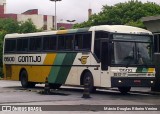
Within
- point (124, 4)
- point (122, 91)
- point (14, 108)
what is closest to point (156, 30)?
point (122, 91)

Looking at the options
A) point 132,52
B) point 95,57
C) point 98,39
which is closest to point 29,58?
point 95,57

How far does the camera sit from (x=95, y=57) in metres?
21.1

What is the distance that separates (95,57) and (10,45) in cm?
965

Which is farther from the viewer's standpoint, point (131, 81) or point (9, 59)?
point (9, 59)

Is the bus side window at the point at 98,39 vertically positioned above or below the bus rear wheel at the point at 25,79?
above

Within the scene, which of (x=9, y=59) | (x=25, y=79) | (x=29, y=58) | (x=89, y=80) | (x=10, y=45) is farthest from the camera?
(x=10, y=45)

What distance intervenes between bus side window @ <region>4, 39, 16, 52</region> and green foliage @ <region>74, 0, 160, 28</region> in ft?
112

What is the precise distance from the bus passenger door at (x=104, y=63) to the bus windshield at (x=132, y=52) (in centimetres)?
42

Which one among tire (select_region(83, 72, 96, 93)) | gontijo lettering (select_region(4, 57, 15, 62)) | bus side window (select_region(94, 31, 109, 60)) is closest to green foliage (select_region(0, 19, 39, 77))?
gontijo lettering (select_region(4, 57, 15, 62))

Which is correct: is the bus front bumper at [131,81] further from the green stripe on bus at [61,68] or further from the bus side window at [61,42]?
the bus side window at [61,42]

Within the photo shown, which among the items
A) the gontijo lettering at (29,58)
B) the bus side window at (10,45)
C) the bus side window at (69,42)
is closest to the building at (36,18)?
the bus side window at (10,45)

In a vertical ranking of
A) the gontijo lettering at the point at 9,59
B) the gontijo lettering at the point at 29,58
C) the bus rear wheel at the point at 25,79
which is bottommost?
the bus rear wheel at the point at 25,79

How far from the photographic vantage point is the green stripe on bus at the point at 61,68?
2305cm

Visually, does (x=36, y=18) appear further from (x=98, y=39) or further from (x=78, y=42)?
(x=98, y=39)
